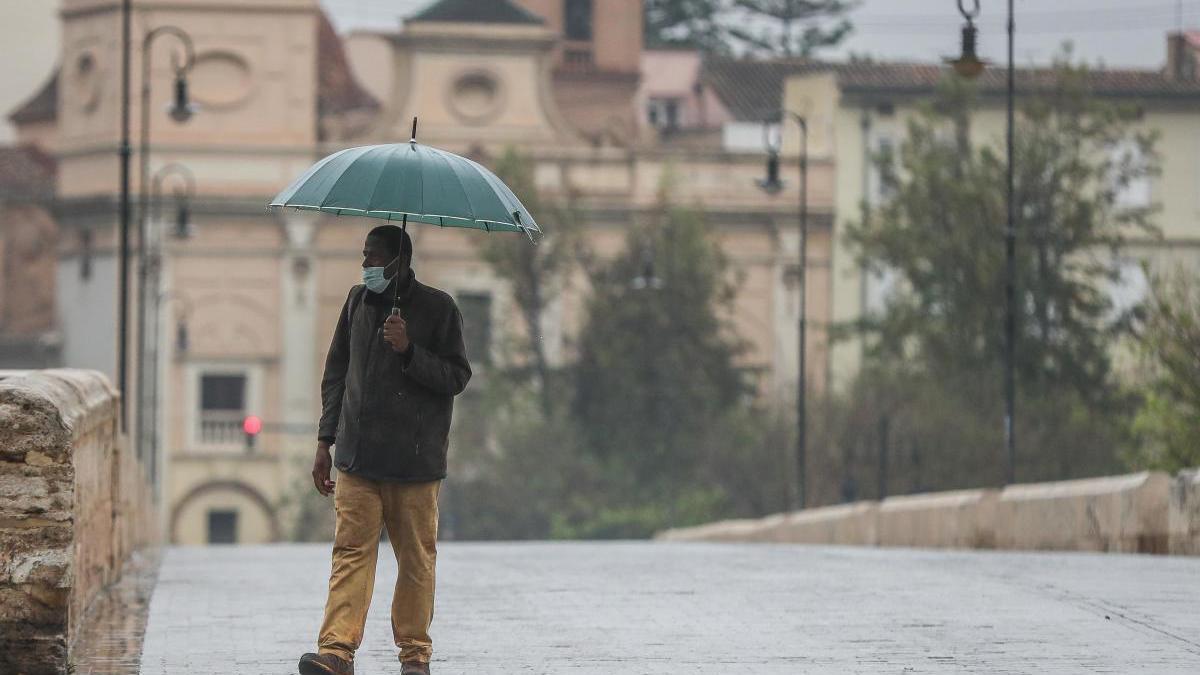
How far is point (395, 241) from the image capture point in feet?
36.4

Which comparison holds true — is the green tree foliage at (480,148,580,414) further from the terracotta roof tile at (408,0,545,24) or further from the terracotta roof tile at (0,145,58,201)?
the terracotta roof tile at (0,145,58,201)

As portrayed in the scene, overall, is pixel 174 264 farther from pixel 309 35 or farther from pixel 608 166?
pixel 608 166

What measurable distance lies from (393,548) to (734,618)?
3495 millimetres

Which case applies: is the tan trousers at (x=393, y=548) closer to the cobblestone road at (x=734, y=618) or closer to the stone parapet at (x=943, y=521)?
the cobblestone road at (x=734, y=618)

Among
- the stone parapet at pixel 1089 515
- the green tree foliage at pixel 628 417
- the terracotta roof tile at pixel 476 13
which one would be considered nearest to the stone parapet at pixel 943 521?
the stone parapet at pixel 1089 515

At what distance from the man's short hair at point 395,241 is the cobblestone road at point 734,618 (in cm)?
191

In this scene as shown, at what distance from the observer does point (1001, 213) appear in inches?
2603

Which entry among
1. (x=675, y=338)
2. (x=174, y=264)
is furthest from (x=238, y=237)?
(x=675, y=338)

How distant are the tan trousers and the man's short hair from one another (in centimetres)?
92

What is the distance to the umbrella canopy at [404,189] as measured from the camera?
1108cm

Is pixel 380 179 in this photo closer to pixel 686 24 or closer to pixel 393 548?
pixel 393 548

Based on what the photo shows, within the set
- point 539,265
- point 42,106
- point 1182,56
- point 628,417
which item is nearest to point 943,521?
point 628,417

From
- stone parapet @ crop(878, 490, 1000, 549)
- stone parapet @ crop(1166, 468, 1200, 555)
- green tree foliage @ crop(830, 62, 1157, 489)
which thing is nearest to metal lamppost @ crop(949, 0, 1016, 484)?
stone parapet @ crop(878, 490, 1000, 549)

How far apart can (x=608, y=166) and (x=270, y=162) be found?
9.54 m
